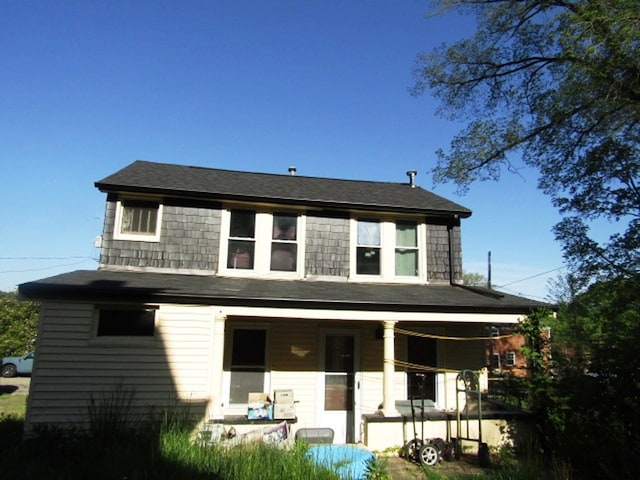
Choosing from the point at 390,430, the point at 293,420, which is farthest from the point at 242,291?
the point at 390,430

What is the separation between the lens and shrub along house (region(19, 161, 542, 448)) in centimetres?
819

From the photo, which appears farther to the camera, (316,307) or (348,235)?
(348,235)

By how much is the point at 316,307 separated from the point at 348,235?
310cm

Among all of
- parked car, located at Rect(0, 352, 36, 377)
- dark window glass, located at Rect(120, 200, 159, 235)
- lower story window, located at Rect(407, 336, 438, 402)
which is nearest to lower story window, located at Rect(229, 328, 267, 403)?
dark window glass, located at Rect(120, 200, 159, 235)

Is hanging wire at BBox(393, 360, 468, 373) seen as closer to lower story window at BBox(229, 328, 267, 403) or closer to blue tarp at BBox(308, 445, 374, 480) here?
blue tarp at BBox(308, 445, 374, 480)

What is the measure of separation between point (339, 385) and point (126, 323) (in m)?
4.93

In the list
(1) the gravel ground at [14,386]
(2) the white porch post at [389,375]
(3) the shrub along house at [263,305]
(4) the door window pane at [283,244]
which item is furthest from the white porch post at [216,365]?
(1) the gravel ground at [14,386]

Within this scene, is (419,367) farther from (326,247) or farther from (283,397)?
(326,247)

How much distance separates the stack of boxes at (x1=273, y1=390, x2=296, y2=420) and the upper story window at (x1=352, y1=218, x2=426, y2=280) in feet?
11.8

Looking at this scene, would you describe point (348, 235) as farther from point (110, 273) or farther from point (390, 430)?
point (110, 273)

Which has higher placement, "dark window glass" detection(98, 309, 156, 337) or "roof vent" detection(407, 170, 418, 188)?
"roof vent" detection(407, 170, 418, 188)

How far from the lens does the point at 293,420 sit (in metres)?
9.20

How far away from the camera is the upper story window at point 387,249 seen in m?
11.5

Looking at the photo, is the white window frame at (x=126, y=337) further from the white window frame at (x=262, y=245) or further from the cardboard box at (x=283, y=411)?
the cardboard box at (x=283, y=411)
